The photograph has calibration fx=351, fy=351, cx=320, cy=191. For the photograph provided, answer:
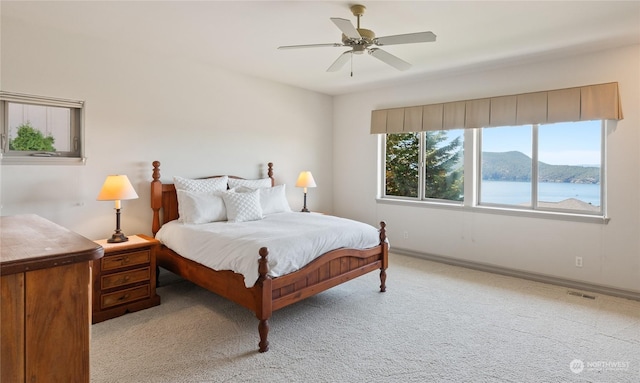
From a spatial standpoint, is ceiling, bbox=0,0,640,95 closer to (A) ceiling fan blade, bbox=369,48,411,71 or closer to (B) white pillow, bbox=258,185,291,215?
(A) ceiling fan blade, bbox=369,48,411,71

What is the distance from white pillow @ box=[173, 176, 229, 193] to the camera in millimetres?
4027

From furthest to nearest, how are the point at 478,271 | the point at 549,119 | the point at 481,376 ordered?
the point at 478,271 < the point at 549,119 < the point at 481,376

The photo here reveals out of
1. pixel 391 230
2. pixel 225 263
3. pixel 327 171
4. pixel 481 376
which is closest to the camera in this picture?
pixel 481 376

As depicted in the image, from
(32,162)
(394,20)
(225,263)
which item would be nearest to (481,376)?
(225,263)

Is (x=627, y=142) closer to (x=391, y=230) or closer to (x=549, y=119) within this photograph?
(x=549, y=119)

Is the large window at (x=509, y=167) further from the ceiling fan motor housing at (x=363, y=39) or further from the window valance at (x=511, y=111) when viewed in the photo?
the ceiling fan motor housing at (x=363, y=39)

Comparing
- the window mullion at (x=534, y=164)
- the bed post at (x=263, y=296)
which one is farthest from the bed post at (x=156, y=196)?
the window mullion at (x=534, y=164)

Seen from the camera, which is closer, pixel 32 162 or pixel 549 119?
pixel 32 162

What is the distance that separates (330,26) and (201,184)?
227cm

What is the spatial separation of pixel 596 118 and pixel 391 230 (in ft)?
9.52

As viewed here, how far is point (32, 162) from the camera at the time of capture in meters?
3.19

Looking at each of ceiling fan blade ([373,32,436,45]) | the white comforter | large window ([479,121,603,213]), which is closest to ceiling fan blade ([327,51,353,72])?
ceiling fan blade ([373,32,436,45])

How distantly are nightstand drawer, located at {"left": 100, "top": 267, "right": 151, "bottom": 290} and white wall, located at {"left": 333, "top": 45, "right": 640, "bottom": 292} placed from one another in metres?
3.51

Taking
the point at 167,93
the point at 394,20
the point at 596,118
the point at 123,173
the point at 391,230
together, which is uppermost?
the point at 394,20
